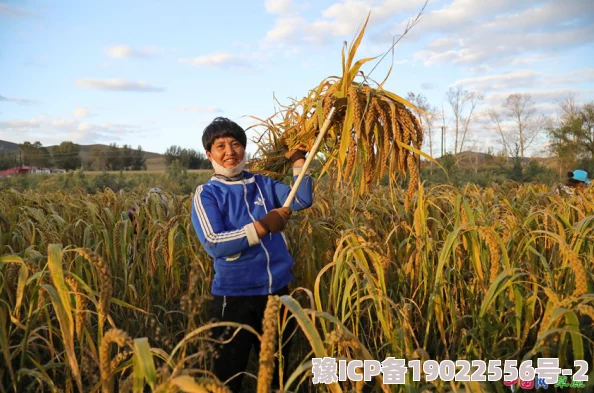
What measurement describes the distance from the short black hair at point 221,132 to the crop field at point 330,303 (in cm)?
58

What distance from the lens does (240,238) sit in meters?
1.64

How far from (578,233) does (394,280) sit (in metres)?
0.91

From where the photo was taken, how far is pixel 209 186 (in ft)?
6.02

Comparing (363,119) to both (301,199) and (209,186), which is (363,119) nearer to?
(301,199)

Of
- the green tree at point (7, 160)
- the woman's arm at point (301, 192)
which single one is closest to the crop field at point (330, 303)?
the woman's arm at point (301, 192)

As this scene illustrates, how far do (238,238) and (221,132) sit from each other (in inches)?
20.6

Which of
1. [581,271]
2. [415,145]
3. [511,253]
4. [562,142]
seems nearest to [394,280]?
[511,253]

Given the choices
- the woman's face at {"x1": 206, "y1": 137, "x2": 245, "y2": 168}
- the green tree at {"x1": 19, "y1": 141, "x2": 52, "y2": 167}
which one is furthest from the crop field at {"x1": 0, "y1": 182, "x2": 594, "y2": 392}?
the green tree at {"x1": 19, "y1": 141, "x2": 52, "y2": 167}

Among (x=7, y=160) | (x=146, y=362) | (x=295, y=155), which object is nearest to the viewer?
(x=146, y=362)

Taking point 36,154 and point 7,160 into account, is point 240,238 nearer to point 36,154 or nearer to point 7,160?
point 7,160

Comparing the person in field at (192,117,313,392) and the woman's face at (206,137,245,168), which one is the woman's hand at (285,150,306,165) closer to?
the person in field at (192,117,313,392)

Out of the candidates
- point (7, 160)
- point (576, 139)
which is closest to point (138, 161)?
point (7, 160)

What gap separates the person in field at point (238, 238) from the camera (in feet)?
5.46

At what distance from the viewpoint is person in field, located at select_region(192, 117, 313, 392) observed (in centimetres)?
166
